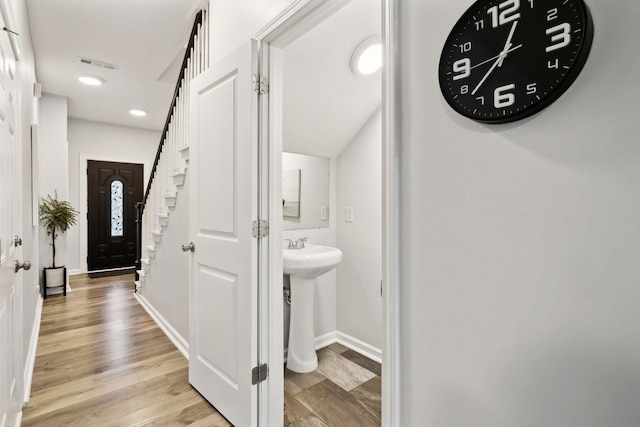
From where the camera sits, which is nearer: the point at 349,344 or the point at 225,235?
the point at 225,235

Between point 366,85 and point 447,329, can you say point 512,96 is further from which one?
point 366,85

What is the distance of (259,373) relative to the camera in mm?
1648

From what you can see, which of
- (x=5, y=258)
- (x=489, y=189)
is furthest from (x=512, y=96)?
(x=5, y=258)

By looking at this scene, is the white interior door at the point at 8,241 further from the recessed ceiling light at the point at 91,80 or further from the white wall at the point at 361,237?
the recessed ceiling light at the point at 91,80

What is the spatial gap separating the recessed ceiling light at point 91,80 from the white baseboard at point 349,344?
374 cm

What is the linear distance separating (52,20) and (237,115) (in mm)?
2205

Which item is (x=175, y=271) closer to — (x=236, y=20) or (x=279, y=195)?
(x=279, y=195)

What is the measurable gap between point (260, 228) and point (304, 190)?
1.05 meters

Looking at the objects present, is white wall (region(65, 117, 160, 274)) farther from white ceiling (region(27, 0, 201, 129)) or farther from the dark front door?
white ceiling (region(27, 0, 201, 129))

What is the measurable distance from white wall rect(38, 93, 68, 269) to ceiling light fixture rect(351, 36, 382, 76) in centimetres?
443

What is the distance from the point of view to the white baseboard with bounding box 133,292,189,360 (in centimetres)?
261

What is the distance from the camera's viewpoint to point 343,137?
8.46ft

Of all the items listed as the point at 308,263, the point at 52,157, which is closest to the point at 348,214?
the point at 308,263

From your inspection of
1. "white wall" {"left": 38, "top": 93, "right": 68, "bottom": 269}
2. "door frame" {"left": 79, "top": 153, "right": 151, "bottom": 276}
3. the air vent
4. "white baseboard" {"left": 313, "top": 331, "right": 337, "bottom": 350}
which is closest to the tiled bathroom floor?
"white baseboard" {"left": 313, "top": 331, "right": 337, "bottom": 350}
